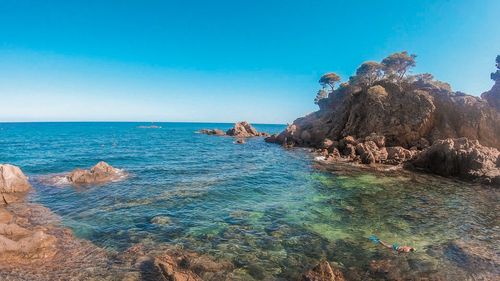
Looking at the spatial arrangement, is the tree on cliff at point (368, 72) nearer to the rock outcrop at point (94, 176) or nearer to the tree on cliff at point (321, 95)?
the tree on cliff at point (321, 95)

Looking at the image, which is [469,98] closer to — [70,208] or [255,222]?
[255,222]

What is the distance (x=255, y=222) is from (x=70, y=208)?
1360cm

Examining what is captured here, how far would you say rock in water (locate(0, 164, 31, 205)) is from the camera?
23466mm

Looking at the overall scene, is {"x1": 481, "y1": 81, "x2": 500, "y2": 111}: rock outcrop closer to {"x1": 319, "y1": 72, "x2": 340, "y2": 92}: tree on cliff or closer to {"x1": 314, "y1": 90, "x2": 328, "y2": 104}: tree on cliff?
{"x1": 319, "y1": 72, "x2": 340, "y2": 92}: tree on cliff

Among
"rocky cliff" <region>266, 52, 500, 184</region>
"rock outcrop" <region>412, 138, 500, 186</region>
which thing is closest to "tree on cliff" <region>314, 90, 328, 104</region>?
"rocky cliff" <region>266, 52, 500, 184</region>

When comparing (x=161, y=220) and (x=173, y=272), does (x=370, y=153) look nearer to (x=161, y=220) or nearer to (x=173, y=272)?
(x=161, y=220)

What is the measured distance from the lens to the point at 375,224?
58.7 feet

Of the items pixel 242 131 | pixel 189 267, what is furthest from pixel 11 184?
pixel 242 131

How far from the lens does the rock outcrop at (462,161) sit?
31061 millimetres

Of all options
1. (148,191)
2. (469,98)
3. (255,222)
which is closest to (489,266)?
(255,222)

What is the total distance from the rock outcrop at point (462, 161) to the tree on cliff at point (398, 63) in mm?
42321

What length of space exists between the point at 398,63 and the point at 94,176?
75.5 m

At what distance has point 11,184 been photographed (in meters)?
24.2

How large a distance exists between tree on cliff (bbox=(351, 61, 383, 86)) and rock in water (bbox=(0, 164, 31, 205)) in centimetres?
7936
